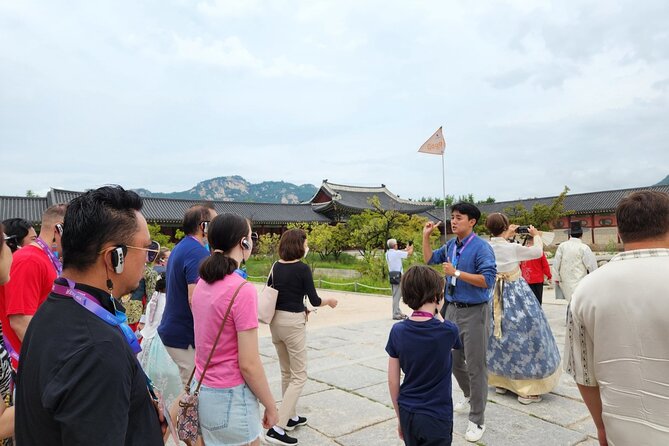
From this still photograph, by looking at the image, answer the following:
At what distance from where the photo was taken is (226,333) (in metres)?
2.15

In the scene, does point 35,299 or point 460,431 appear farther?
point 460,431

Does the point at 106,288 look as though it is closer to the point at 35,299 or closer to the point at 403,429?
the point at 35,299

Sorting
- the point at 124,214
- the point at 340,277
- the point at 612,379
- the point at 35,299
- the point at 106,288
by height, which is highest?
the point at 124,214

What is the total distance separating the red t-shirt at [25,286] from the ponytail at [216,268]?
943 mm

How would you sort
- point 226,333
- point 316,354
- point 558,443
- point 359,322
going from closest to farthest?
point 226,333 → point 558,443 → point 316,354 → point 359,322

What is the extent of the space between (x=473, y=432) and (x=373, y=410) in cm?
99

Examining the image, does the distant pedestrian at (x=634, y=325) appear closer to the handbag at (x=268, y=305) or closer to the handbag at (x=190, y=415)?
the handbag at (x=190, y=415)

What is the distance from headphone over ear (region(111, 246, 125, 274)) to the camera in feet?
4.11

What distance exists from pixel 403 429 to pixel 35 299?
2.13m

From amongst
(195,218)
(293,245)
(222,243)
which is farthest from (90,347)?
(293,245)

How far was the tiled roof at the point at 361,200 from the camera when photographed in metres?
34.7

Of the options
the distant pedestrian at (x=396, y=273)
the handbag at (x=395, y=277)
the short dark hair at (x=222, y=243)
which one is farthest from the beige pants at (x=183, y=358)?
the handbag at (x=395, y=277)

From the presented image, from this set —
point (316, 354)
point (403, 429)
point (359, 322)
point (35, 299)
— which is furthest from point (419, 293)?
point (359, 322)

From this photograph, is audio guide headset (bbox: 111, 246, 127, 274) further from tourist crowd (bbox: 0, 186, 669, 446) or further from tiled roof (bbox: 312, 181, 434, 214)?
tiled roof (bbox: 312, 181, 434, 214)
